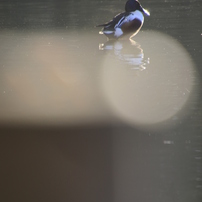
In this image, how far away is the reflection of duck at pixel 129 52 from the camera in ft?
27.3

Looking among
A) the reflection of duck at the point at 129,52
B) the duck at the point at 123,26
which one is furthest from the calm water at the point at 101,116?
the duck at the point at 123,26

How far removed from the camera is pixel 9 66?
332 inches

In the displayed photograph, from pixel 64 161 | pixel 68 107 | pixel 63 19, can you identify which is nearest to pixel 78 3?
pixel 63 19

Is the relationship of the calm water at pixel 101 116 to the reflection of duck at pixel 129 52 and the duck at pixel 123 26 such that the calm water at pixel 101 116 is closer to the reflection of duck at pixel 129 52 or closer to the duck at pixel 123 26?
the reflection of duck at pixel 129 52

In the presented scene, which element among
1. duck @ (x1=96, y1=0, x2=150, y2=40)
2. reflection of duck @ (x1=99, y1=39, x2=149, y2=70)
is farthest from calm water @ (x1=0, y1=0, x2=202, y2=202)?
duck @ (x1=96, y1=0, x2=150, y2=40)

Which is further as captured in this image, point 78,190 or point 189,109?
point 189,109

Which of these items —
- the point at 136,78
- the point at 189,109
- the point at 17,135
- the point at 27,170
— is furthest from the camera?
the point at 136,78

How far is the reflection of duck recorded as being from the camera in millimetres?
8320

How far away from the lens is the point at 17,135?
580 centimetres

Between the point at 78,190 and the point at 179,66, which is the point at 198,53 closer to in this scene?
the point at 179,66

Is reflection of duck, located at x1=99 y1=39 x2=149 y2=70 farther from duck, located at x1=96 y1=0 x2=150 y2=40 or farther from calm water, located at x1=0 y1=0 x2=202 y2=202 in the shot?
duck, located at x1=96 y1=0 x2=150 y2=40

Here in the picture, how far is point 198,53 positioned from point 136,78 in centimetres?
150

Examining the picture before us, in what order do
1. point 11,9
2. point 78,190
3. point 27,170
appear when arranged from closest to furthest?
point 78,190, point 27,170, point 11,9

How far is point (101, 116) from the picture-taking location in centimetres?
623
